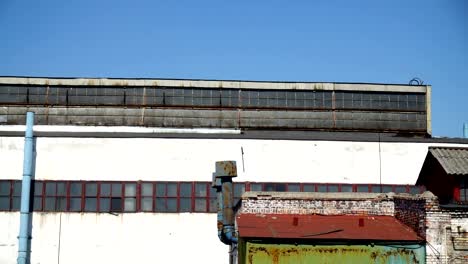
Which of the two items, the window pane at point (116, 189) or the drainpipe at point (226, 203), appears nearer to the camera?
the drainpipe at point (226, 203)

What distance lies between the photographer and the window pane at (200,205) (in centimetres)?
2845

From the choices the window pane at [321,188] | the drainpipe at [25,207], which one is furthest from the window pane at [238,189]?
the drainpipe at [25,207]

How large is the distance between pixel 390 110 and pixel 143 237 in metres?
15.9

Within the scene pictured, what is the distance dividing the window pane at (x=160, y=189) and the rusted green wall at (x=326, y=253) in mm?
11282

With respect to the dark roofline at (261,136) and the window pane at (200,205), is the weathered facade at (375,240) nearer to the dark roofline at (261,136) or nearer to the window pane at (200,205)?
the window pane at (200,205)

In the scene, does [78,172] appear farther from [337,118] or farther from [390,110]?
[390,110]

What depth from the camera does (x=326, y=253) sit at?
17578mm

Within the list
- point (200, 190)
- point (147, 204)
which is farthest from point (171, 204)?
point (200, 190)

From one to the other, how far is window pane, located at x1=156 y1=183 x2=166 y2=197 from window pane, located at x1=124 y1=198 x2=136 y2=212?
1077mm

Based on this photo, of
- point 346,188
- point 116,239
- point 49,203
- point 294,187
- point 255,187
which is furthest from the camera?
point 346,188

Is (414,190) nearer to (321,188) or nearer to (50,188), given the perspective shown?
(321,188)

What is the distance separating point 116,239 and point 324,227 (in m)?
12.5

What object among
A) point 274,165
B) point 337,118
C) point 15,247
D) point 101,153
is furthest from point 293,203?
point 337,118

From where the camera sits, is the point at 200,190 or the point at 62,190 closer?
the point at 62,190
